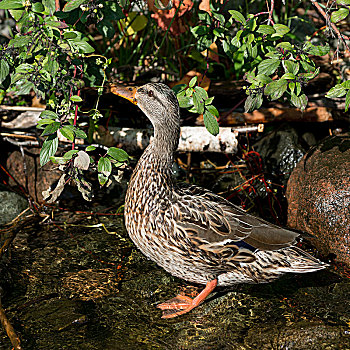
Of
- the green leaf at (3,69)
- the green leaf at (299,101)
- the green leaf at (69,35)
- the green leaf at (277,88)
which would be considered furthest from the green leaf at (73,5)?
the green leaf at (299,101)

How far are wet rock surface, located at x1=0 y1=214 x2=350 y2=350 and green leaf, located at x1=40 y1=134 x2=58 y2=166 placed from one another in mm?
963

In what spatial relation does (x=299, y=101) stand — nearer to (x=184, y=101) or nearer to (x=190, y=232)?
(x=184, y=101)

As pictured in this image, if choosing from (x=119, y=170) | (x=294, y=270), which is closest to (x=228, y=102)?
(x=119, y=170)

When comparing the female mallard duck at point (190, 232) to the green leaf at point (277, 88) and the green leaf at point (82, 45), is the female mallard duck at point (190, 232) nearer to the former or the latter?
the green leaf at point (82, 45)

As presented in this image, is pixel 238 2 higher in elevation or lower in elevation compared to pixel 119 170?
higher

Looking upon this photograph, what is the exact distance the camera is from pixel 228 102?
Result: 5535 mm

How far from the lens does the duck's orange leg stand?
11.6 feet

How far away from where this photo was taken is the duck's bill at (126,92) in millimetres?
3934

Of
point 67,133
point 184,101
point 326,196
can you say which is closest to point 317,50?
point 184,101

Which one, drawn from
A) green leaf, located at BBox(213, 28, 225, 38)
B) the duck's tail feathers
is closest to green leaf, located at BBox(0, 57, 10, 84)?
green leaf, located at BBox(213, 28, 225, 38)

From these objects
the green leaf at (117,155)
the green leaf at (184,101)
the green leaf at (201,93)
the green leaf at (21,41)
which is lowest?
the green leaf at (117,155)

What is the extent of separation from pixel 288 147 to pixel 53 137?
2.51 meters

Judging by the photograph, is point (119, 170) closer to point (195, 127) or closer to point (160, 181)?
point (160, 181)

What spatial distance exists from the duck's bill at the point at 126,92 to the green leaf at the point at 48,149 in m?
0.64
